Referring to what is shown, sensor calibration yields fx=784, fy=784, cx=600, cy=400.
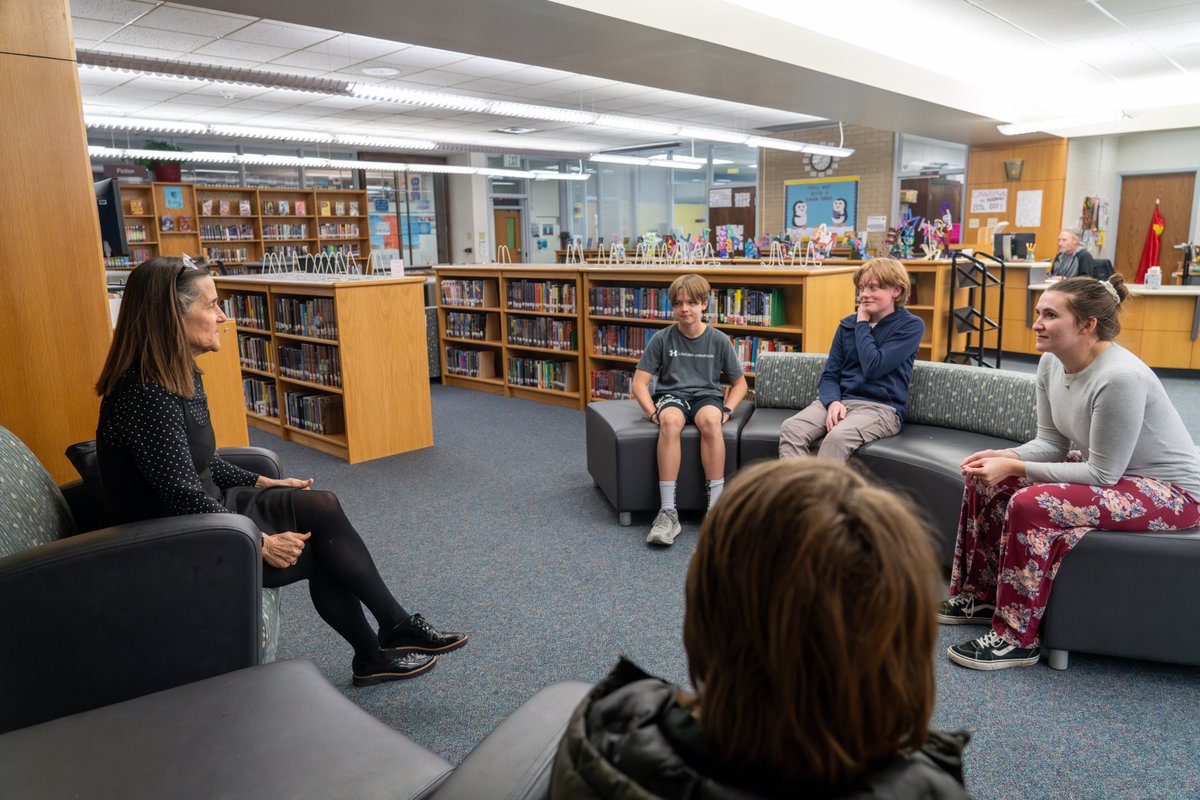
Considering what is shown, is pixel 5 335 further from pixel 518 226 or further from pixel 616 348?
pixel 518 226

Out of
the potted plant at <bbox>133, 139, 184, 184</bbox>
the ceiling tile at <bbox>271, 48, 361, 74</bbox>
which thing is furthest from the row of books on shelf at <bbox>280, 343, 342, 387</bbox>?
the potted plant at <bbox>133, 139, 184, 184</bbox>

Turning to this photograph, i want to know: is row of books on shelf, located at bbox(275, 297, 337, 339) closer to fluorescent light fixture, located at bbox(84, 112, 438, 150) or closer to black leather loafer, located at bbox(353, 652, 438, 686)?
black leather loafer, located at bbox(353, 652, 438, 686)

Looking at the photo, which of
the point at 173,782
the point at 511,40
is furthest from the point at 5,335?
the point at 511,40

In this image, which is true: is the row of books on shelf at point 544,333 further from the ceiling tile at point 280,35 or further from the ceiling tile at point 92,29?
the ceiling tile at point 92,29

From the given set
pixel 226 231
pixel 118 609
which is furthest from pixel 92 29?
pixel 118 609

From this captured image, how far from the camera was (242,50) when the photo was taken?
7.32 m

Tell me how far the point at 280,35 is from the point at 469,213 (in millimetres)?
8222

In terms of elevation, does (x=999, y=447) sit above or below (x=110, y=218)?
below

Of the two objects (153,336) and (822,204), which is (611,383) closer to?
(153,336)

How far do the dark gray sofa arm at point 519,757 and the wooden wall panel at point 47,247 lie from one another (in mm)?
2065

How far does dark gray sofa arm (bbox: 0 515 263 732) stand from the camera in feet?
5.30

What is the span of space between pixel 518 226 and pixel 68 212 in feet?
45.9

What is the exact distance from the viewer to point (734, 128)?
13.1m

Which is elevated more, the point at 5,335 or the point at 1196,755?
the point at 5,335
